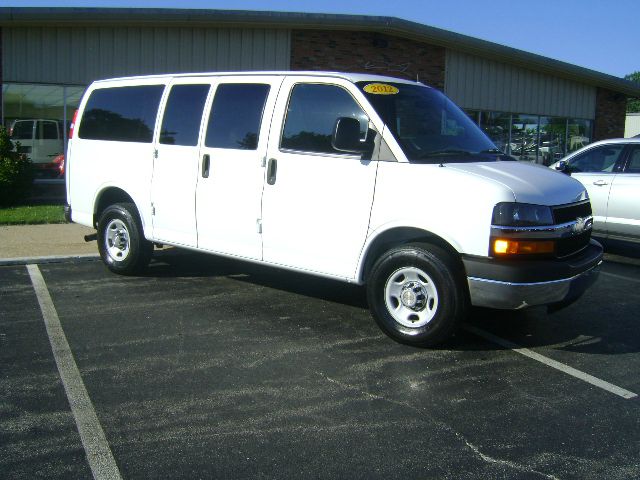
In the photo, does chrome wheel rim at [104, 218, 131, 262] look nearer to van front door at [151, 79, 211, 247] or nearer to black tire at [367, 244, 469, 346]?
van front door at [151, 79, 211, 247]

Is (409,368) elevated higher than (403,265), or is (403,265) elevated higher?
(403,265)

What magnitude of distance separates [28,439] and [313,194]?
9.99 feet

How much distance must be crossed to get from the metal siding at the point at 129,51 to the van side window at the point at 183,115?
25.2 feet

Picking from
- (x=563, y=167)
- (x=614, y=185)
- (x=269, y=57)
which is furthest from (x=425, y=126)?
(x=269, y=57)

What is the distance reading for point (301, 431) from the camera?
4082 millimetres

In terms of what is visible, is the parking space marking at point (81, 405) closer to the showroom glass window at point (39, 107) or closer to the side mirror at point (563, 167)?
the side mirror at point (563, 167)

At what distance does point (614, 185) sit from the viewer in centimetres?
965

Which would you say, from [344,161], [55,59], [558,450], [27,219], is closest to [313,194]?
[344,161]

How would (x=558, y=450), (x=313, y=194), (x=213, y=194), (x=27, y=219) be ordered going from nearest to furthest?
(x=558, y=450), (x=313, y=194), (x=213, y=194), (x=27, y=219)

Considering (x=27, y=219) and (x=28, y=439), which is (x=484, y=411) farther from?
(x=27, y=219)

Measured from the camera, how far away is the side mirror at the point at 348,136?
5688 mm

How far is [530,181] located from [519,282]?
2.79 ft

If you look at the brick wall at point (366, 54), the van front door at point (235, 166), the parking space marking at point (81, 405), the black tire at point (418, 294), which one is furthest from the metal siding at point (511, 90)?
the parking space marking at point (81, 405)

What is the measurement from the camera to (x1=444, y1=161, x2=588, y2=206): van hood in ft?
17.1
